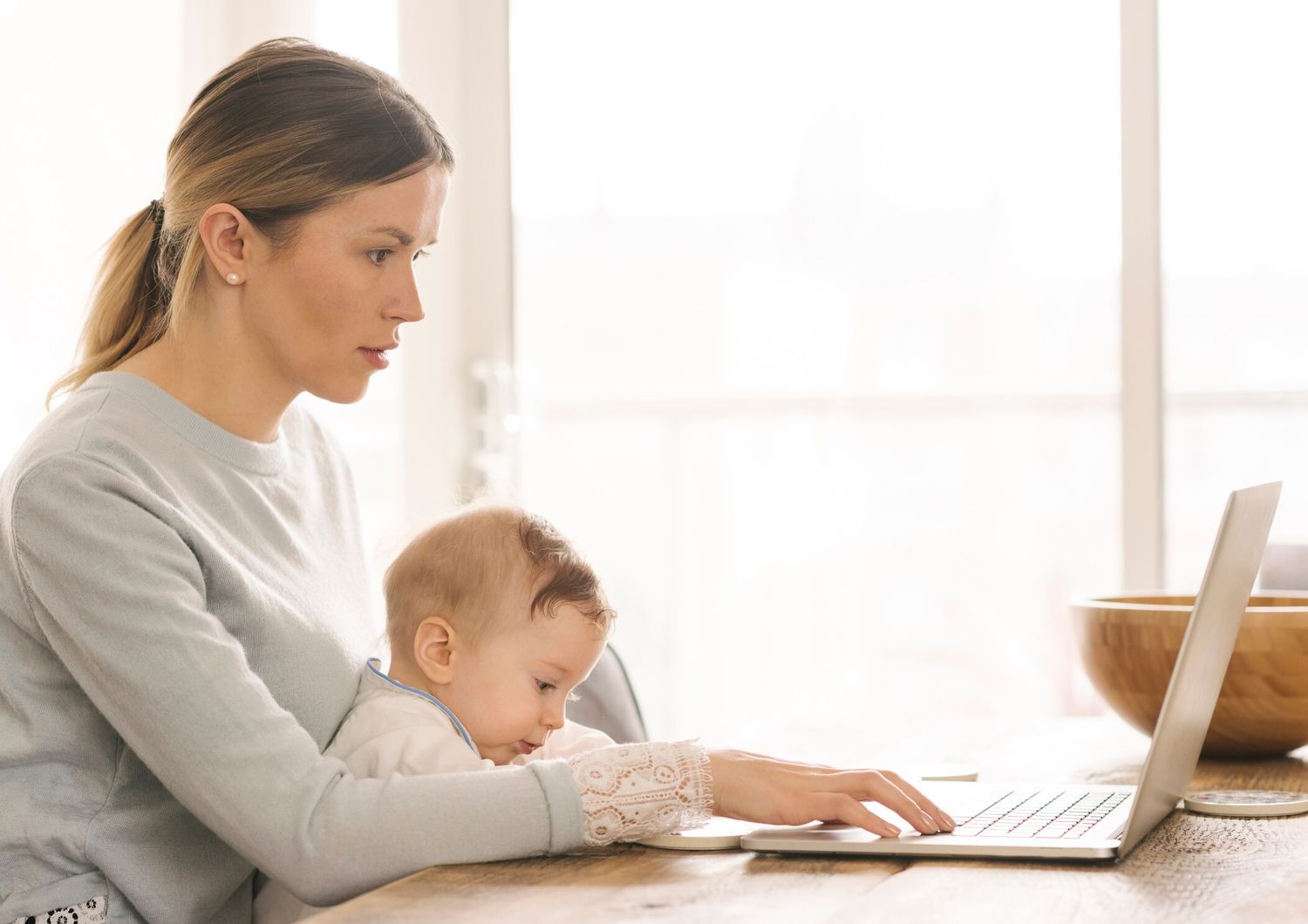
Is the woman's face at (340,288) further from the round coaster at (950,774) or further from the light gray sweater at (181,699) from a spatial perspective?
the round coaster at (950,774)

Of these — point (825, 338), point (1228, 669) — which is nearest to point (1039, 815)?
point (1228, 669)

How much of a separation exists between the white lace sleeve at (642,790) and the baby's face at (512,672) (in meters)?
0.23

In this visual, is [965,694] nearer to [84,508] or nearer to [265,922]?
[265,922]

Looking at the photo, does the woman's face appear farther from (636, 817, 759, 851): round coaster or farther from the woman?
(636, 817, 759, 851): round coaster

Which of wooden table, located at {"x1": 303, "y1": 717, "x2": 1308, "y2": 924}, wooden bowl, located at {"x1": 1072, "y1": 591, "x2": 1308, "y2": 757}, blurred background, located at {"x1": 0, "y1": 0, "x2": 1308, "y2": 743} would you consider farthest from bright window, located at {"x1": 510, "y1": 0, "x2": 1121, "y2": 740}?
wooden table, located at {"x1": 303, "y1": 717, "x2": 1308, "y2": 924}

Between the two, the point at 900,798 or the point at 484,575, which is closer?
the point at 900,798

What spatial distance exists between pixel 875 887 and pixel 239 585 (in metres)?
0.63

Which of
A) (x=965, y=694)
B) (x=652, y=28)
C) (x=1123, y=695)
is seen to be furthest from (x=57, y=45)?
(x=965, y=694)

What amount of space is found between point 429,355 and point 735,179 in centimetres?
78

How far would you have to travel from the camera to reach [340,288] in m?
1.41

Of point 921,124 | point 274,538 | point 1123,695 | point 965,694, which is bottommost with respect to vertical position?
point 965,694

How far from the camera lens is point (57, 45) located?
7.57 ft

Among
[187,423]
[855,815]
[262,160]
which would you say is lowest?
[855,815]

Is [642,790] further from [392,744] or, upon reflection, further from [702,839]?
[392,744]
